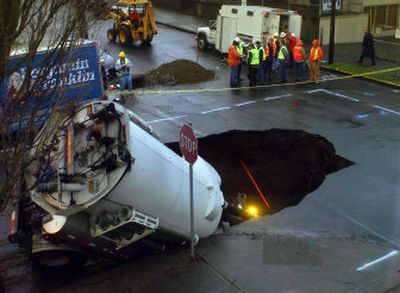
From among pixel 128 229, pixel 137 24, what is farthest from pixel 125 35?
pixel 128 229

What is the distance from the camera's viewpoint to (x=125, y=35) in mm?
26906

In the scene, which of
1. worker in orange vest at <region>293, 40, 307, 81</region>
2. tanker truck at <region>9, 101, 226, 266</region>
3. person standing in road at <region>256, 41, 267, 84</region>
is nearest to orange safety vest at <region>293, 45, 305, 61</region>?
worker in orange vest at <region>293, 40, 307, 81</region>

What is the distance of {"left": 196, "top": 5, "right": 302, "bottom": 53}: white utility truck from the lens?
22203mm

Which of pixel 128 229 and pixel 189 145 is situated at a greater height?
pixel 189 145

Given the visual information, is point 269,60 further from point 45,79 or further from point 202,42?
point 45,79

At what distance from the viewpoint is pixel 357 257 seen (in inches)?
340

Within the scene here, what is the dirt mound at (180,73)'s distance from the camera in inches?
798

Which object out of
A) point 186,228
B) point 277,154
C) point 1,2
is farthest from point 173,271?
point 277,154

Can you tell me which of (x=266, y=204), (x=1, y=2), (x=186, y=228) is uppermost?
(x=1, y=2)

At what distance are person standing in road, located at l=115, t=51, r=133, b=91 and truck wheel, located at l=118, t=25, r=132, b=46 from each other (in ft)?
27.9

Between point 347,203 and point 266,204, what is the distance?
6.67ft

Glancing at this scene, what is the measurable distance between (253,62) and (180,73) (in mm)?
3006

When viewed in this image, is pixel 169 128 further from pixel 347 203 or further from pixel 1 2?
pixel 1 2

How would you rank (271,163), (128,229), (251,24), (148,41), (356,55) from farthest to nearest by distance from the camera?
(148,41), (356,55), (251,24), (271,163), (128,229)
